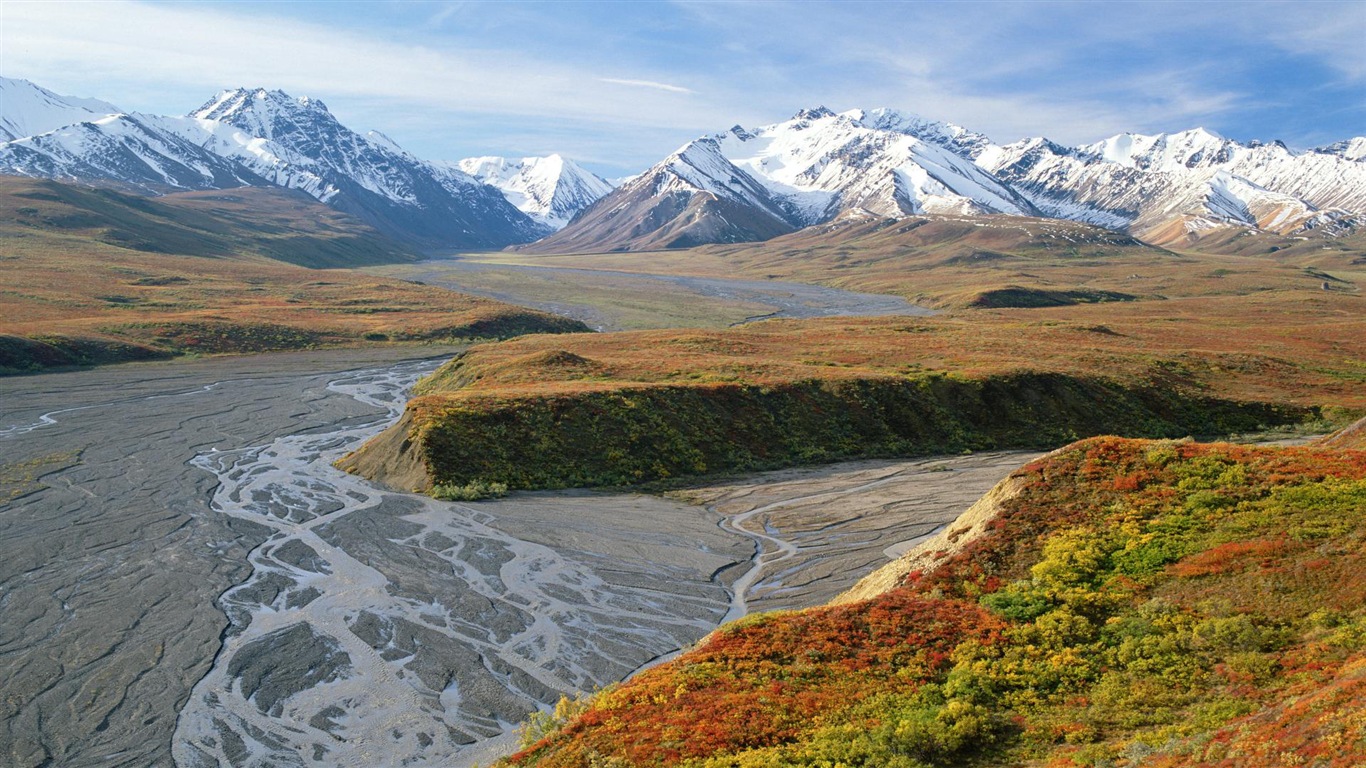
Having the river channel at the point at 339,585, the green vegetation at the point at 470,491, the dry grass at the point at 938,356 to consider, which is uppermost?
the dry grass at the point at 938,356

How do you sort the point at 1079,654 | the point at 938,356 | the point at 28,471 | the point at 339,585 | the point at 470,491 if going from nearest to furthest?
the point at 1079,654
the point at 339,585
the point at 470,491
the point at 28,471
the point at 938,356

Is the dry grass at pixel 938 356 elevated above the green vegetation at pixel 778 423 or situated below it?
above

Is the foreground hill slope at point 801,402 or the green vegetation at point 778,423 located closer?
the green vegetation at point 778,423

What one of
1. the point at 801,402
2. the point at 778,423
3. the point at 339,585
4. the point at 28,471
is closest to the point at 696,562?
the point at 339,585

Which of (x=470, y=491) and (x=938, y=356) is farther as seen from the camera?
(x=938, y=356)

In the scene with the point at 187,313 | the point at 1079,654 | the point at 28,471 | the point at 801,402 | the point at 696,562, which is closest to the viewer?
the point at 1079,654

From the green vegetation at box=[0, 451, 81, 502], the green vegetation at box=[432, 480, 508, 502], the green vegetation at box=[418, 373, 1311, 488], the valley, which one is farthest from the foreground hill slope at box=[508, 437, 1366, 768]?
the green vegetation at box=[0, 451, 81, 502]

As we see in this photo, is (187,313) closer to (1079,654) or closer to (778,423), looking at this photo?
(778,423)

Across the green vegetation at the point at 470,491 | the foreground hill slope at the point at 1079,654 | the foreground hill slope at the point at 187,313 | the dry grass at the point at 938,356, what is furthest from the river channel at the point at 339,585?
the foreground hill slope at the point at 187,313

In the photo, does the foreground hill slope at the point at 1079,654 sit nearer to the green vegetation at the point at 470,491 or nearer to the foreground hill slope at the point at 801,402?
the green vegetation at the point at 470,491
